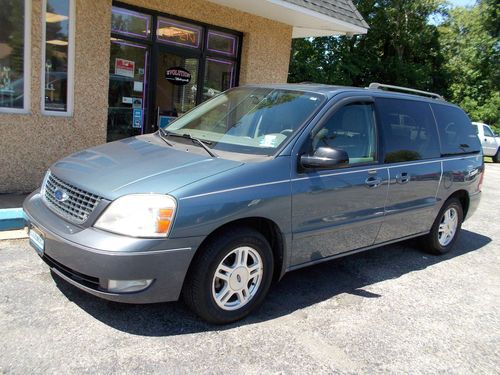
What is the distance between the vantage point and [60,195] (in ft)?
11.5

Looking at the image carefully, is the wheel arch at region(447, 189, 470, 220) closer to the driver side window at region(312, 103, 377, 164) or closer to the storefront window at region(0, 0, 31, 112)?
the driver side window at region(312, 103, 377, 164)

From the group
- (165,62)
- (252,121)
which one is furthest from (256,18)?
(252,121)

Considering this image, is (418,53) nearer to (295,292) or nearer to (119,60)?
(119,60)

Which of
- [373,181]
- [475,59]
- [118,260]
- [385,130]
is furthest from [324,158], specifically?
[475,59]

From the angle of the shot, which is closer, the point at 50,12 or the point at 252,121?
the point at 252,121

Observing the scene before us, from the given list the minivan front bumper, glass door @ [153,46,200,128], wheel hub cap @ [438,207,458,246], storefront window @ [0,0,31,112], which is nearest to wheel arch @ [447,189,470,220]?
wheel hub cap @ [438,207,458,246]

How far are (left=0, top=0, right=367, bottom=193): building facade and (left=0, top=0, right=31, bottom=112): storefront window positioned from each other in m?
0.01

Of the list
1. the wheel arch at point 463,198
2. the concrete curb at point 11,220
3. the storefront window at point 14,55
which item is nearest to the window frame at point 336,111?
the wheel arch at point 463,198

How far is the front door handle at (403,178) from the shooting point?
467 cm

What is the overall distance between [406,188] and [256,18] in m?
5.56

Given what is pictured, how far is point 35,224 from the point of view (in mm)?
3502

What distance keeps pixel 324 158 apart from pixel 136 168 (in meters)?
1.42

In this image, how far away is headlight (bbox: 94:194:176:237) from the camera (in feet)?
9.98

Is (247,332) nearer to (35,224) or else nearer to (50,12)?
(35,224)
